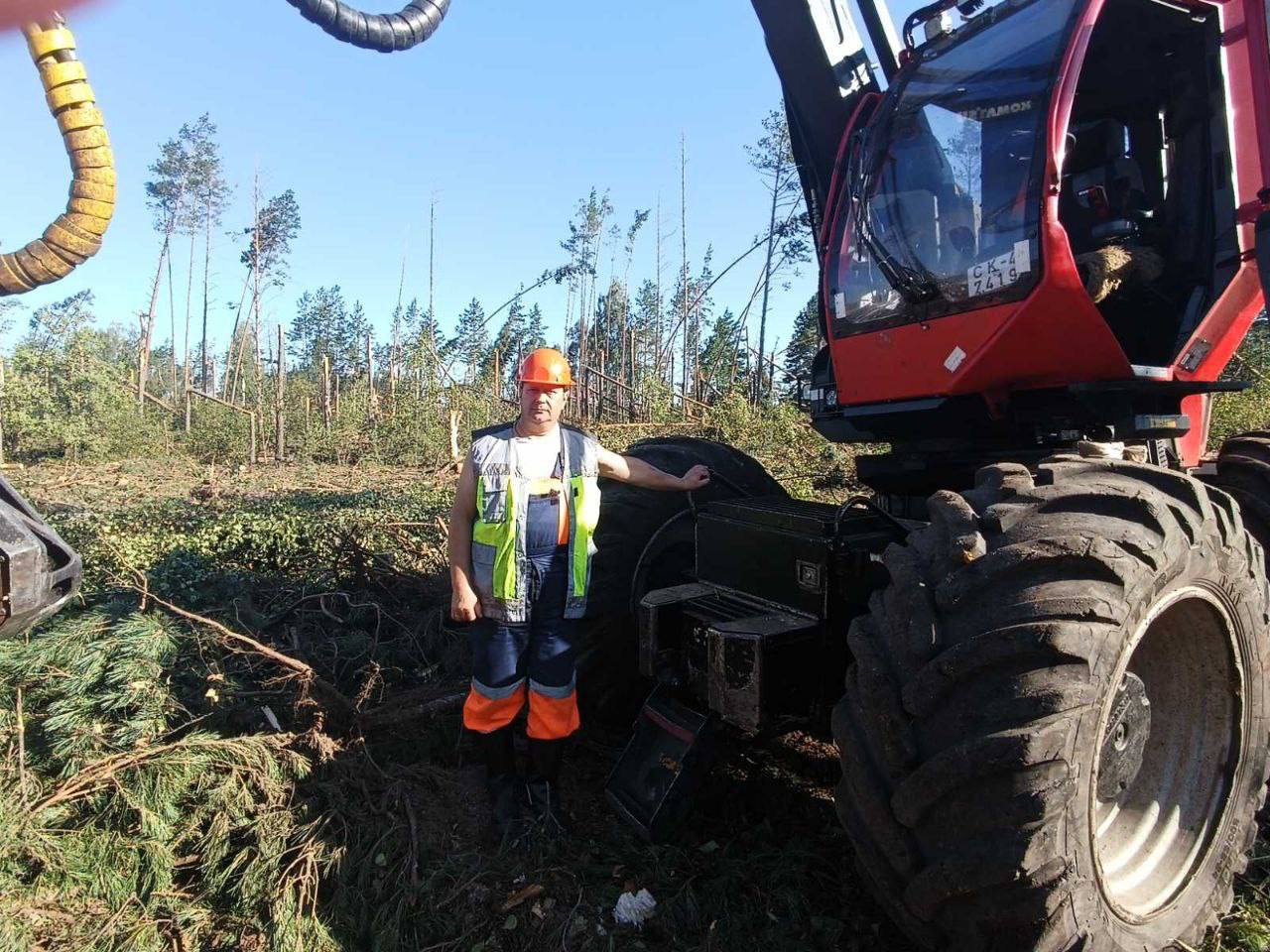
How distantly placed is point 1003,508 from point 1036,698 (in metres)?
0.50

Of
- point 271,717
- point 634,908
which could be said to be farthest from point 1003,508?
point 271,717

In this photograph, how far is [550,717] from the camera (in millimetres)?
3381

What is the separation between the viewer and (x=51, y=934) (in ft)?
9.16

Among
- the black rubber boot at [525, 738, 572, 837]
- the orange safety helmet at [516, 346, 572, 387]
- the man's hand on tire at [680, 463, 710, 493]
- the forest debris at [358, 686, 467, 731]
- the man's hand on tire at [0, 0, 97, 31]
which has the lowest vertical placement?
the black rubber boot at [525, 738, 572, 837]

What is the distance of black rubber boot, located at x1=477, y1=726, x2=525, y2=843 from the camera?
10.9 feet

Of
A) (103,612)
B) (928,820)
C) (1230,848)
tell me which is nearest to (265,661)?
(103,612)

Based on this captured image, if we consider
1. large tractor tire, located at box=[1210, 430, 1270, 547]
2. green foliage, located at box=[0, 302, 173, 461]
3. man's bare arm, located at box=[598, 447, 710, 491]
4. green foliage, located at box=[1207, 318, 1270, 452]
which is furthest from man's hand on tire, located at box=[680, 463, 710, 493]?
green foliage, located at box=[0, 302, 173, 461]

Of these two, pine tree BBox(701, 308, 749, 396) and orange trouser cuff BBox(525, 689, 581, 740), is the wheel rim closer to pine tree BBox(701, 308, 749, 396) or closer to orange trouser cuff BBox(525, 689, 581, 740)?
orange trouser cuff BBox(525, 689, 581, 740)

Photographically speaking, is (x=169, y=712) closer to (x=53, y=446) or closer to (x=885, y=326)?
(x=885, y=326)

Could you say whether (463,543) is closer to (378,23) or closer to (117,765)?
(117,765)

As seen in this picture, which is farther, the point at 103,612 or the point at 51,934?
the point at 103,612

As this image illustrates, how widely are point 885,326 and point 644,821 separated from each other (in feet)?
6.89

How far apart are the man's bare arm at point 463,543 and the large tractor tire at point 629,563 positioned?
50 cm

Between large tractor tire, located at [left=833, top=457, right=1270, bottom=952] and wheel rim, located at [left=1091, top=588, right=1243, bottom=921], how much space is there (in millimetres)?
10
